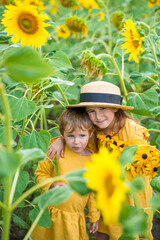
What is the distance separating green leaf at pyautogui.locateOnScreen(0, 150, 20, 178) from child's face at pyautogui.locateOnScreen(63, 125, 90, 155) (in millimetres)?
695

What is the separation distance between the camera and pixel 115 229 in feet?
4.22

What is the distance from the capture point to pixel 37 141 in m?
1.09

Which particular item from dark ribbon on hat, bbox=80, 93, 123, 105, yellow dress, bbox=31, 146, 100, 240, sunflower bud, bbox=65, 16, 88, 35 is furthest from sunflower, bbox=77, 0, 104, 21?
yellow dress, bbox=31, 146, 100, 240

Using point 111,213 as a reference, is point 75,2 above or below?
above

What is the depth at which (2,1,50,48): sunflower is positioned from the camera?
1150mm

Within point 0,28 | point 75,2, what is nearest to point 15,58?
point 0,28

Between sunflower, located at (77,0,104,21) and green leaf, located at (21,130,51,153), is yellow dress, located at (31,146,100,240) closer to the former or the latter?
green leaf, located at (21,130,51,153)

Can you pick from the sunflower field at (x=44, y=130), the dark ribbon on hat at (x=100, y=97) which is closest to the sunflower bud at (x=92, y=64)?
the sunflower field at (x=44, y=130)

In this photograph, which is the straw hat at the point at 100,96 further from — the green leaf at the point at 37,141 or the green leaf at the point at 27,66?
the green leaf at the point at 27,66

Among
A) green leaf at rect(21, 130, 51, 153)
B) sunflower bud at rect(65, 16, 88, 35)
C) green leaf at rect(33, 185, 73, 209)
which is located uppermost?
sunflower bud at rect(65, 16, 88, 35)

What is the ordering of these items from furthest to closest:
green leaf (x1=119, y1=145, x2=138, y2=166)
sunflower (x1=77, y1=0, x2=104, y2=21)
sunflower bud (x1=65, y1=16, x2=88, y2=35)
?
sunflower (x1=77, y1=0, x2=104, y2=21) < sunflower bud (x1=65, y1=16, x2=88, y2=35) < green leaf (x1=119, y1=145, x2=138, y2=166)

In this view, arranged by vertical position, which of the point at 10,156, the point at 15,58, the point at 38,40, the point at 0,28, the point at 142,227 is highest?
the point at 0,28

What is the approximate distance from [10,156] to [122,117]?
898 millimetres

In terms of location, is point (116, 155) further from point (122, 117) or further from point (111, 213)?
point (111, 213)
